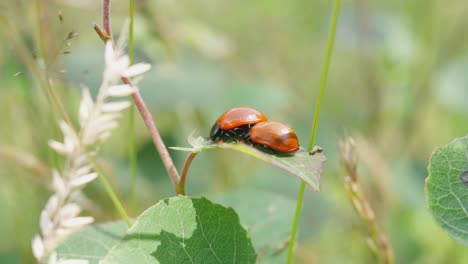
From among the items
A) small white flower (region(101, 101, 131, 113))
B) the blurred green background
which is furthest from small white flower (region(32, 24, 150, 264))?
the blurred green background

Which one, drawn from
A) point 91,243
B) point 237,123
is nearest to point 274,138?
point 237,123

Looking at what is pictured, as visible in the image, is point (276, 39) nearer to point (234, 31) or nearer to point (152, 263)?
point (234, 31)

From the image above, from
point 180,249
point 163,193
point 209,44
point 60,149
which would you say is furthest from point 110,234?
point 209,44

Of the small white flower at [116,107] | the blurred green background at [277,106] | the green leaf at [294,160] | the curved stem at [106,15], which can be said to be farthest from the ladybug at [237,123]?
the blurred green background at [277,106]

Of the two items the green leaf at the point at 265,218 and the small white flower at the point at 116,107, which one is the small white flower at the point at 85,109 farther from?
the green leaf at the point at 265,218

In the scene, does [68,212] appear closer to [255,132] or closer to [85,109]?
[85,109]
